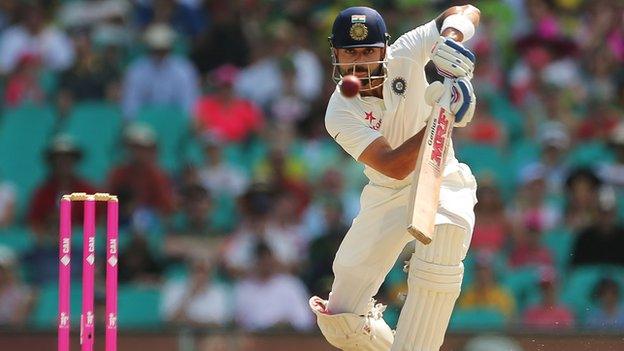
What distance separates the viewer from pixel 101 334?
23.7 feet

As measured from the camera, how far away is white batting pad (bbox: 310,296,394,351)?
566 centimetres

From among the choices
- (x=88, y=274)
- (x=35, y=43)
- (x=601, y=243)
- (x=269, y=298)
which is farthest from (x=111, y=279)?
(x=35, y=43)

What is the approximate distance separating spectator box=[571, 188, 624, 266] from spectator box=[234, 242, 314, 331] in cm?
176

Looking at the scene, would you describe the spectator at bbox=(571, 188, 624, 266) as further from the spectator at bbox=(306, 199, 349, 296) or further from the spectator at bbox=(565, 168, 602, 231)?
the spectator at bbox=(306, 199, 349, 296)

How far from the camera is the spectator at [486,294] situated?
27.8 feet

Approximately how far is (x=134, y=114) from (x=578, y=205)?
3173 mm

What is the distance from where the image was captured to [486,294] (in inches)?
335

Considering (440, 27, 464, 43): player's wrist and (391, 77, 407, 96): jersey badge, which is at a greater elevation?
(440, 27, 464, 43): player's wrist

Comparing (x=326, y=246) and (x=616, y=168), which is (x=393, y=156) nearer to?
(x=326, y=246)

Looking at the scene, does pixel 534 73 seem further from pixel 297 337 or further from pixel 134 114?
pixel 297 337

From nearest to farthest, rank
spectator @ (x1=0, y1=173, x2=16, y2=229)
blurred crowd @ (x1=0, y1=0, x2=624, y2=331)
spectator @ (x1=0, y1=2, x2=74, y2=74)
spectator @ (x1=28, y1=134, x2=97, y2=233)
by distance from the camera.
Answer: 1. blurred crowd @ (x1=0, y1=0, x2=624, y2=331)
2. spectator @ (x1=28, y1=134, x2=97, y2=233)
3. spectator @ (x1=0, y1=173, x2=16, y2=229)
4. spectator @ (x1=0, y1=2, x2=74, y2=74)

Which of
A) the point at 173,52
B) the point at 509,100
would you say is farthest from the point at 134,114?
the point at 509,100

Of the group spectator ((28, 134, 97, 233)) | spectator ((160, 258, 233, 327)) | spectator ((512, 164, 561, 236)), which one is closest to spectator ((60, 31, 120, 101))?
spectator ((28, 134, 97, 233))

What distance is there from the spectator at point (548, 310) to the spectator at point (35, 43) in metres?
3.92
